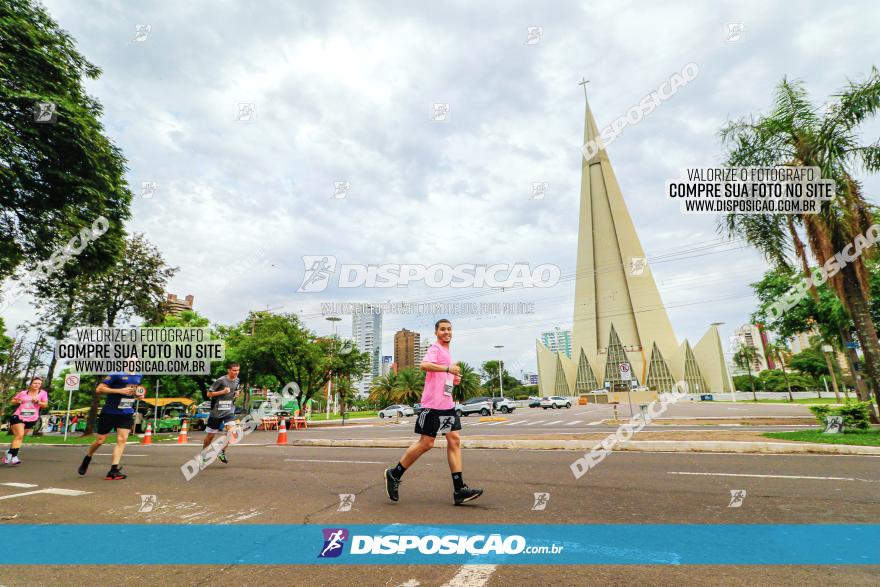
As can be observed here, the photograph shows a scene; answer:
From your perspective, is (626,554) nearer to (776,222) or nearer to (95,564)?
(95,564)

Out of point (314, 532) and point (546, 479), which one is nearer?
point (314, 532)

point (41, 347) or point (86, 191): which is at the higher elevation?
point (86, 191)

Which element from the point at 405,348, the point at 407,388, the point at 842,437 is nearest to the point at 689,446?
the point at 842,437

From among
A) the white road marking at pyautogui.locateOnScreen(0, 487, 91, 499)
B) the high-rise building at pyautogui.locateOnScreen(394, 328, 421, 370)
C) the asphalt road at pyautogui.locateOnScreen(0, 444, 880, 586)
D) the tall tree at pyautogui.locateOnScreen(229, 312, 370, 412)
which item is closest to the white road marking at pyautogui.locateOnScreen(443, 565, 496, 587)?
the asphalt road at pyautogui.locateOnScreen(0, 444, 880, 586)

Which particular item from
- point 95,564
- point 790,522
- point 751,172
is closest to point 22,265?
point 95,564

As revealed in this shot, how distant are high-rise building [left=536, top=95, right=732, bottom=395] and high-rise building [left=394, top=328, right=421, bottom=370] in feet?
139

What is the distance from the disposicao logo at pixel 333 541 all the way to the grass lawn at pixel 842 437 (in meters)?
11.1

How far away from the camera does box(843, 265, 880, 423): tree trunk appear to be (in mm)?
11727

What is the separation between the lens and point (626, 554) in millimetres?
3117

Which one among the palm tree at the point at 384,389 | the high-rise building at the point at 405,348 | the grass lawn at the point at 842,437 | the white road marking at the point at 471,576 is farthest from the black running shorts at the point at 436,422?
the high-rise building at the point at 405,348

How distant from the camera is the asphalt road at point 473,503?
2.78 m

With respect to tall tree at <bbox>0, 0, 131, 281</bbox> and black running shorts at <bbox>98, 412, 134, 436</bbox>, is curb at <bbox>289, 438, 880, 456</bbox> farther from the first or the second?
tall tree at <bbox>0, 0, 131, 281</bbox>

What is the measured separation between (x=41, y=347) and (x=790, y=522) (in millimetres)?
29297

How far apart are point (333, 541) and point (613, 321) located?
8461 centimetres
